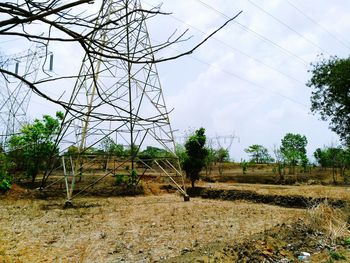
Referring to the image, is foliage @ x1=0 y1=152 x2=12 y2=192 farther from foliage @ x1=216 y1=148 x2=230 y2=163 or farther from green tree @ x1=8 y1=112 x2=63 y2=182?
foliage @ x1=216 y1=148 x2=230 y2=163

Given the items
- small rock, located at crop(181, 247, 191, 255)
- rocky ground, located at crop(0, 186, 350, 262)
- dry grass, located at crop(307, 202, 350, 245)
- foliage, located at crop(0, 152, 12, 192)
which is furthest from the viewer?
foliage, located at crop(0, 152, 12, 192)

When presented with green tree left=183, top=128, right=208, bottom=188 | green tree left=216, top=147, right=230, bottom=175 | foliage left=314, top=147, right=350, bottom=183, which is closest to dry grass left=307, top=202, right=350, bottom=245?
green tree left=183, top=128, right=208, bottom=188

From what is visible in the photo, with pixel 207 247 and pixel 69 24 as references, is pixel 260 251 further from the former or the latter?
pixel 69 24

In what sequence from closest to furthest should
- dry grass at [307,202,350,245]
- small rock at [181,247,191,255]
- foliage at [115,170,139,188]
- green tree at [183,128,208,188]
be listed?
small rock at [181,247,191,255] < dry grass at [307,202,350,245] < foliage at [115,170,139,188] < green tree at [183,128,208,188]

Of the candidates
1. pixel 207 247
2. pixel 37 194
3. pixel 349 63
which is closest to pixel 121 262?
pixel 207 247

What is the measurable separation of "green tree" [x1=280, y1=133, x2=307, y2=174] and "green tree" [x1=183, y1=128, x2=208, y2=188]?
44.3 ft

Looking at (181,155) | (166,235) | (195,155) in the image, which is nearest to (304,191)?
(195,155)

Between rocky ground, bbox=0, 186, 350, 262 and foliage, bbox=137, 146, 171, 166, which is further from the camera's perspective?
foliage, bbox=137, 146, 171, 166

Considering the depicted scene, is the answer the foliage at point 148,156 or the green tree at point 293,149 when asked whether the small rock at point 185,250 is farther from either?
the green tree at point 293,149

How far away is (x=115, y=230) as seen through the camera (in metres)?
7.57

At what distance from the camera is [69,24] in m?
1.83

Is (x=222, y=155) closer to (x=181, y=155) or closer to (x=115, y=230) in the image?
(x=181, y=155)

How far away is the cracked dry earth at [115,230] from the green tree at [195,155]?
6700 millimetres

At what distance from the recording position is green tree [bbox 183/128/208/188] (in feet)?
60.2
